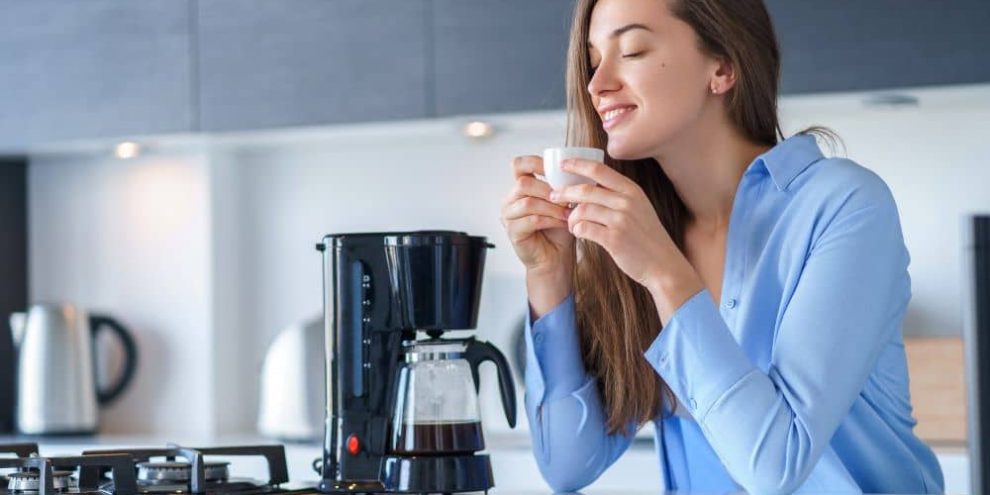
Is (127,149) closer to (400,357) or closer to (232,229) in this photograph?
(232,229)

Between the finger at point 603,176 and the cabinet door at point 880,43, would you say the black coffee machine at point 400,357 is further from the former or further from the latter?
the cabinet door at point 880,43

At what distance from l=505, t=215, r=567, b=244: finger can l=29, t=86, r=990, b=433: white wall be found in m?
1.69

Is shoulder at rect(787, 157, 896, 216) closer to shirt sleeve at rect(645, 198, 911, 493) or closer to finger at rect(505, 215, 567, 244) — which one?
shirt sleeve at rect(645, 198, 911, 493)

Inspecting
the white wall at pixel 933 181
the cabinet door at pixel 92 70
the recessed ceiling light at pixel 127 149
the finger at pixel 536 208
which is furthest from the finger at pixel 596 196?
the recessed ceiling light at pixel 127 149

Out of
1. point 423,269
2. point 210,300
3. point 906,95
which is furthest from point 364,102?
point 423,269

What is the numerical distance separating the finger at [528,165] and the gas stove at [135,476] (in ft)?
1.33

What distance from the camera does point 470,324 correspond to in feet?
5.20

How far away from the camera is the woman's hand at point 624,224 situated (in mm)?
1381

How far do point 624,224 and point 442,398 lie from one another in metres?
0.28

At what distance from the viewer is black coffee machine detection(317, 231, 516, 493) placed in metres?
1.48

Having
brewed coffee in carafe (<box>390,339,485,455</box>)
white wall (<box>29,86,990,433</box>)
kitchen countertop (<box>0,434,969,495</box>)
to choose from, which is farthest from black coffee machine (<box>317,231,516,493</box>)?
white wall (<box>29,86,990,433</box>)

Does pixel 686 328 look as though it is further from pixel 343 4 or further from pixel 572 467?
pixel 343 4

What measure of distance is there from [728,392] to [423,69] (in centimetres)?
185

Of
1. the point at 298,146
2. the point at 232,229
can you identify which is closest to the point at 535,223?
the point at 298,146
